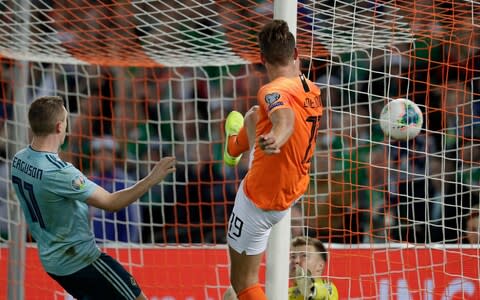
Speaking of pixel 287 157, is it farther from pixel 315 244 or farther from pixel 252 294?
pixel 315 244

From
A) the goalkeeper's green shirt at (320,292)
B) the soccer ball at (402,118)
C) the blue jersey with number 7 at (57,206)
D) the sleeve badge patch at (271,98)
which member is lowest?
the goalkeeper's green shirt at (320,292)

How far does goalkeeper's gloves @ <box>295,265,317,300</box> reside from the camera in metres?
6.00

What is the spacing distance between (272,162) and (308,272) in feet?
5.53

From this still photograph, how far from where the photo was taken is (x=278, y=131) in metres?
4.33

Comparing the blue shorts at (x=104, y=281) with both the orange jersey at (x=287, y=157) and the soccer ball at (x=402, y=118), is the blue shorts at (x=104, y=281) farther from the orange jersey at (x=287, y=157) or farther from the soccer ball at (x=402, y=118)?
the soccer ball at (x=402, y=118)

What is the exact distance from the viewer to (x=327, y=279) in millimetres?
6715

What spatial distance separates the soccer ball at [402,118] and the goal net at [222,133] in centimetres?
14

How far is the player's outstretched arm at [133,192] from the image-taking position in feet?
15.2

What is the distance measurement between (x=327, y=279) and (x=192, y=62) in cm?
233

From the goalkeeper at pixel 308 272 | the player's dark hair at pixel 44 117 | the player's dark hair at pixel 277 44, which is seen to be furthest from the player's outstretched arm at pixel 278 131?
the goalkeeper at pixel 308 272

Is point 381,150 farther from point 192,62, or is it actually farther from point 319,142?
point 192,62

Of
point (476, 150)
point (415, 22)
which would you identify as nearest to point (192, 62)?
point (415, 22)

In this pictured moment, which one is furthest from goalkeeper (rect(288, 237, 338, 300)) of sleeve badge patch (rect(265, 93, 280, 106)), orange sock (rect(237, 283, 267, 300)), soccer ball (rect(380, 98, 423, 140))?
sleeve badge patch (rect(265, 93, 280, 106))

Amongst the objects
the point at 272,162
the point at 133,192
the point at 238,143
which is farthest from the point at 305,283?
the point at 133,192
